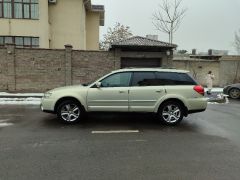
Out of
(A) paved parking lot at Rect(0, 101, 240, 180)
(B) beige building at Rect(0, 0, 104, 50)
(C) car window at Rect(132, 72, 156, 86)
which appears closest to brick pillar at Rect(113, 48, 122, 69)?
(B) beige building at Rect(0, 0, 104, 50)

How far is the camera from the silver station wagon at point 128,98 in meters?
9.49

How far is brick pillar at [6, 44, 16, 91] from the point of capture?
2012 cm

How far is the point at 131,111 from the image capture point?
377 inches

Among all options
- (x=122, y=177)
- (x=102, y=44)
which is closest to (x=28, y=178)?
(x=122, y=177)

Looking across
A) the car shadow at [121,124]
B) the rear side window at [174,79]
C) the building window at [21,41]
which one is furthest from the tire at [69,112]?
the building window at [21,41]

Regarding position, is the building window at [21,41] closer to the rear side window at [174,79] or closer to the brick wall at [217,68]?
the brick wall at [217,68]

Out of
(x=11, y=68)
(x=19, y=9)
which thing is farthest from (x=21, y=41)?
(x=11, y=68)

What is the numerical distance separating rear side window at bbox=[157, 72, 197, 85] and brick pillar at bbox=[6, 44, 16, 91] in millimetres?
13408

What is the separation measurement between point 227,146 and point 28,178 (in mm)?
4471

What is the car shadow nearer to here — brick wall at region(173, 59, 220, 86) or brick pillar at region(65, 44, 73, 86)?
brick pillar at region(65, 44, 73, 86)

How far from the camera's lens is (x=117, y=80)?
9.70 meters

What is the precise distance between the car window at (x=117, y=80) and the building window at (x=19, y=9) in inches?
662

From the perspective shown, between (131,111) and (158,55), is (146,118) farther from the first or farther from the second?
(158,55)

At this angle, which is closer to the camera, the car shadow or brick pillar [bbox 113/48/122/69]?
the car shadow
